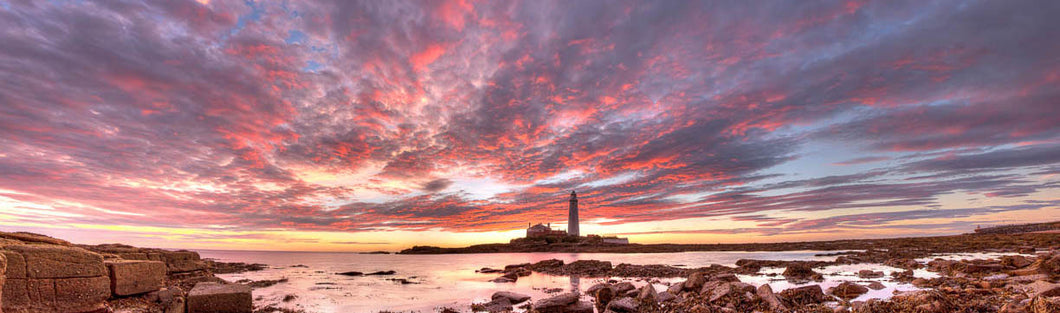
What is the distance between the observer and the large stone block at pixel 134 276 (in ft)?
32.0

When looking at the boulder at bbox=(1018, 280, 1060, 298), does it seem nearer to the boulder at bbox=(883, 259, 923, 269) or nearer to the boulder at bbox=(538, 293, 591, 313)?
the boulder at bbox=(538, 293, 591, 313)

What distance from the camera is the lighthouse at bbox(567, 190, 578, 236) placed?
94.9m

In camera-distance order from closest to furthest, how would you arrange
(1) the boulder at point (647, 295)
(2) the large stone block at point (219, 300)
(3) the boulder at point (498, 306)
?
(2) the large stone block at point (219, 300) → (1) the boulder at point (647, 295) → (3) the boulder at point (498, 306)

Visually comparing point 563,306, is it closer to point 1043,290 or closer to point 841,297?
point 841,297

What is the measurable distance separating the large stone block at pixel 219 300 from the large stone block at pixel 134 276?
988 mm

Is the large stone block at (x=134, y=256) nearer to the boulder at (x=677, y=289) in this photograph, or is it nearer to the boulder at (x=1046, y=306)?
the boulder at (x=677, y=289)

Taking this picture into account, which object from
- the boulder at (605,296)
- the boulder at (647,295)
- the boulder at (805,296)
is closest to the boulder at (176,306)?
the boulder at (605,296)

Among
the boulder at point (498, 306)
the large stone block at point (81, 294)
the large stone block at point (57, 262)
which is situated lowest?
the boulder at point (498, 306)

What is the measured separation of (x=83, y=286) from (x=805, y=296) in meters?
18.1

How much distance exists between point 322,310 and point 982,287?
21886 millimetres

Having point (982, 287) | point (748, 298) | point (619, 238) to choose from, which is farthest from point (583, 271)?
point (619, 238)

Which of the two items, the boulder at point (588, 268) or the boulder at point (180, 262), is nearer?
the boulder at point (180, 262)

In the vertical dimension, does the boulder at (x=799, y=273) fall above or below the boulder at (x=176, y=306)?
below

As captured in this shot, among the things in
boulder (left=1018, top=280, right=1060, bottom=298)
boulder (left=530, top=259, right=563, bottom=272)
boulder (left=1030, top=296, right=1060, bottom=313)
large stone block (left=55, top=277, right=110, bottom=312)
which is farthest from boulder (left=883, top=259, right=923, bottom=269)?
large stone block (left=55, top=277, right=110, bottom=312)
